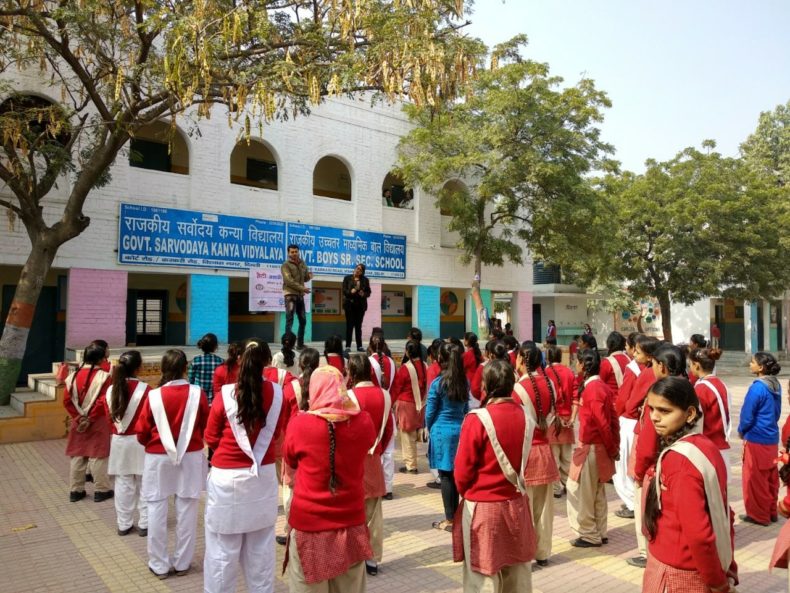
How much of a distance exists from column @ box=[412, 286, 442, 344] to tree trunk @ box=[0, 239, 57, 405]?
1089 cm

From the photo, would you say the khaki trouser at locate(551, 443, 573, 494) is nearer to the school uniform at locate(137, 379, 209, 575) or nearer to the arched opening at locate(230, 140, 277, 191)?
the school uniform at locate(137, 379, 209, 575)

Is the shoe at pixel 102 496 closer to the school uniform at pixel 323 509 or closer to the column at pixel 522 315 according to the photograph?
the school uniform at pixel 323 509

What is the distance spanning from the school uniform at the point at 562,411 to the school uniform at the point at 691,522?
9.06ft

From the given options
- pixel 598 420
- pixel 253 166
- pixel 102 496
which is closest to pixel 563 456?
pixel 598 420

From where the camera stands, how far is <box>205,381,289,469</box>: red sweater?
3596 millimetres

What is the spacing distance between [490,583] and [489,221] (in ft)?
59.0

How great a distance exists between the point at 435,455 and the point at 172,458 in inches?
83.5

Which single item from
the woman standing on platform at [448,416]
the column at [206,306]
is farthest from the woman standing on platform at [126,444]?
the column at [206,306]

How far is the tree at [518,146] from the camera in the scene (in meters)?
16.3

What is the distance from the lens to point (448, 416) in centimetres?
506

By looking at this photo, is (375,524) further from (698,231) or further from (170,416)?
(698,231)


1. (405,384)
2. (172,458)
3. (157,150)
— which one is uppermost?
(157,150)

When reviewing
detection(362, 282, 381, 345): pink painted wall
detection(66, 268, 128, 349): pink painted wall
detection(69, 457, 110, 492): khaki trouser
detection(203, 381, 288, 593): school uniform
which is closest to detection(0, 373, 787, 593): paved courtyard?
detection(69, 457, 110, 492): khaki trouser

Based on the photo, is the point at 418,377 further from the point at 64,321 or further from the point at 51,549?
the point at 64,321
